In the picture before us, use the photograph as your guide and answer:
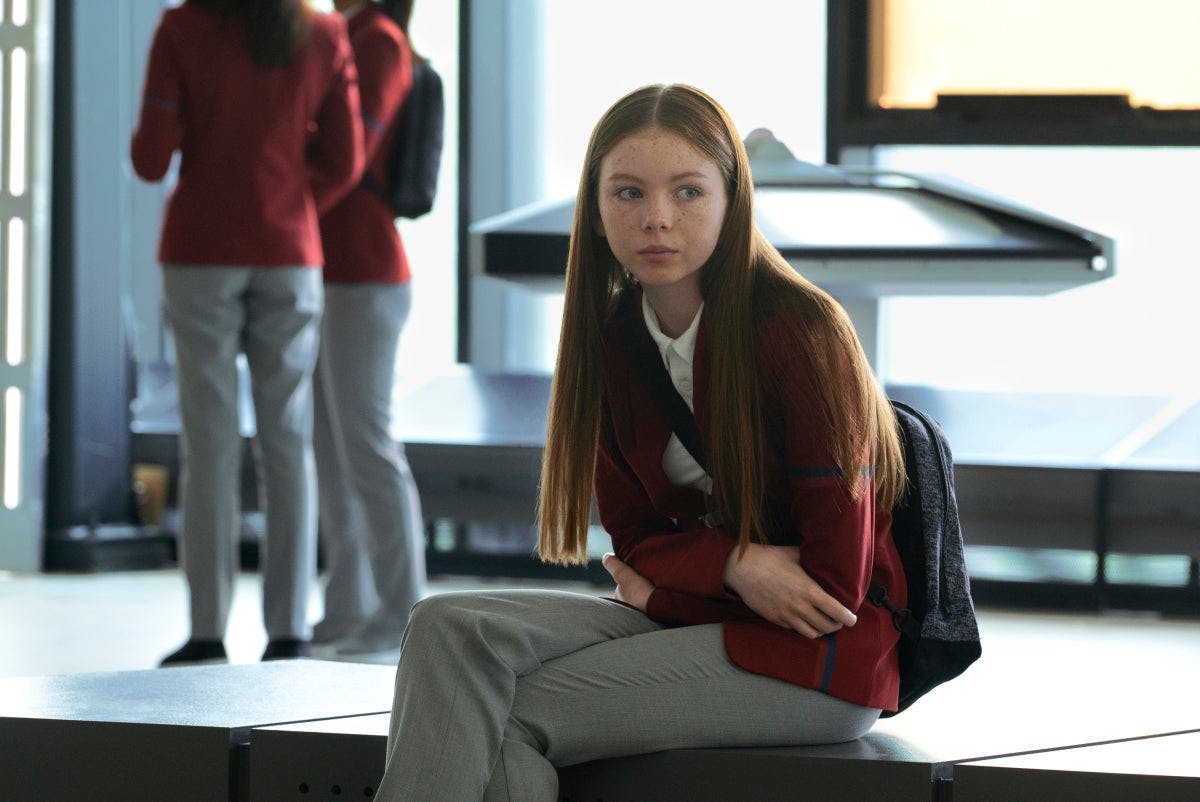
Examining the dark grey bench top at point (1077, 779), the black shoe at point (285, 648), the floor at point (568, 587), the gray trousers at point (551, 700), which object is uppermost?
the gray trousers at point (551, 700)

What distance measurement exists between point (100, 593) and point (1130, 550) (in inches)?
113

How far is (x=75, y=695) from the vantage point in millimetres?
2195

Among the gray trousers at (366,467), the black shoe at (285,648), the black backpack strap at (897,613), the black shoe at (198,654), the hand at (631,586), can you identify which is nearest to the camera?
the black backpack strap at (897,613)

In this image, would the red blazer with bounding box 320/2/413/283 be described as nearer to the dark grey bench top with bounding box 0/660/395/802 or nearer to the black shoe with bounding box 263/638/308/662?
the black shoe with bounding box 263/638/308/662

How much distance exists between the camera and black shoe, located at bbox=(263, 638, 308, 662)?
3.48m

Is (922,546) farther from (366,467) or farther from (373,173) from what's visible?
(373,173)

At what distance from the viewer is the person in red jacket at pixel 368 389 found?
3.61 metres

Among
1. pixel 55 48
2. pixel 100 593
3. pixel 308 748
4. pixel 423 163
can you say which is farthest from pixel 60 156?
pixel 308 748

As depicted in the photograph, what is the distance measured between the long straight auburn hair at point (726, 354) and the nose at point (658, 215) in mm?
71

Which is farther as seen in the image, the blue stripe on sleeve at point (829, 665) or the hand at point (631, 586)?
the hand at point (631, 586)

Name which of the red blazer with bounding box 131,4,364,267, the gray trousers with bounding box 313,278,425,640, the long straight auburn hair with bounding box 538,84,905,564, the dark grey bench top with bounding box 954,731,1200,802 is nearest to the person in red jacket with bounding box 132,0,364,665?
the red blazer with bounding box 131,4,364,267

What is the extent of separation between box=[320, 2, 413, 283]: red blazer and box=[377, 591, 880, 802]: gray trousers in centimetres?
189

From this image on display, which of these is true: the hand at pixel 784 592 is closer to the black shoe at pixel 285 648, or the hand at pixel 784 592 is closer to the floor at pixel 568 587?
the floor at pixel 568 587

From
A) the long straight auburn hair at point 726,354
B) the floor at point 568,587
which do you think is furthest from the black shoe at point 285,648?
the long straight auburn hair at point 726,354
